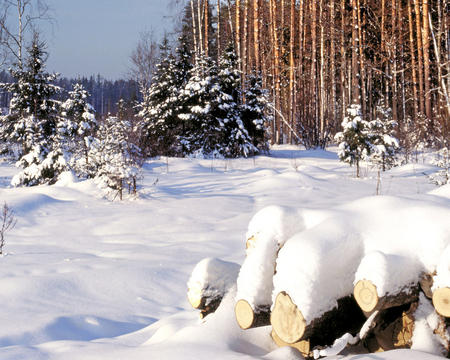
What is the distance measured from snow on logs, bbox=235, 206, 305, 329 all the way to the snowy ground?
181mm

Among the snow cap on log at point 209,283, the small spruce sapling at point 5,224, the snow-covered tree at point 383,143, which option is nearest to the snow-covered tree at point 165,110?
the snow-covered tree at point 383,143

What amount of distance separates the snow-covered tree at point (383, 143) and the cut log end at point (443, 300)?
8162 millimetres

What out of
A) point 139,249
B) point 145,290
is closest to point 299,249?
point 145,290

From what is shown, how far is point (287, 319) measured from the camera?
1.54 m

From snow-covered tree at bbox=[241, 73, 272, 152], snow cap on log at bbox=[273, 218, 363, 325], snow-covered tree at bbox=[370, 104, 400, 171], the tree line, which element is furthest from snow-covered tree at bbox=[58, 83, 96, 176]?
snow cap on log at bbox=[273, 218, 363, 325]

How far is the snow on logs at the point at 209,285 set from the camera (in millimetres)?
2051

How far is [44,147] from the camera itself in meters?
11.6

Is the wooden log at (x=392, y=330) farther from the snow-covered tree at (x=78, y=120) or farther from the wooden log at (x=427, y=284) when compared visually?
the snow-covered tree at (x=78, y=120)

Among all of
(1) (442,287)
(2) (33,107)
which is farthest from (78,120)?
(1) (442,287)

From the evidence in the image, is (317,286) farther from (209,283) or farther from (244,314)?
(209,283)

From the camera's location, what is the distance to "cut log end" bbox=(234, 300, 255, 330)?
5.57ft

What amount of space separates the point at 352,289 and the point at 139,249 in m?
2.64

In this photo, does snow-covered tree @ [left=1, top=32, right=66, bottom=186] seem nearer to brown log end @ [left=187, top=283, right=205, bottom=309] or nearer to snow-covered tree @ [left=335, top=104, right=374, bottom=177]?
snow-covered tree @ [left=335, top=104, right=374, bottom=177]

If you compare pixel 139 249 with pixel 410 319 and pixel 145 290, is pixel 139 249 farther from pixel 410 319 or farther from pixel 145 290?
pixel 410 319
